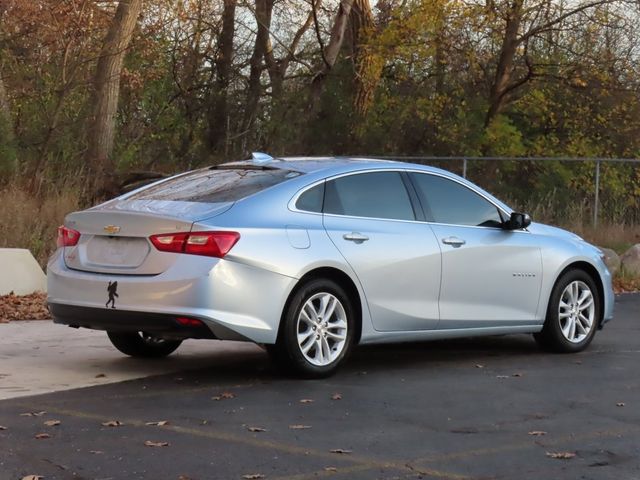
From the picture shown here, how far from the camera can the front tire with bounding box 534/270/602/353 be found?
10312mm

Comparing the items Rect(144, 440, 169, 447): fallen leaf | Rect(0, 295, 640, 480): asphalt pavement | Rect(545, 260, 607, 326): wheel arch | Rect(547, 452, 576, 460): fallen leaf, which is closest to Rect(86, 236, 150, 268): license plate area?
Rect(0, 295, 640, 480): asphalt pavement

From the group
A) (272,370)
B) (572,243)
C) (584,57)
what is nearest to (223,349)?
(272,370)

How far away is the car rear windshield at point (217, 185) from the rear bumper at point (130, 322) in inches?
38.9

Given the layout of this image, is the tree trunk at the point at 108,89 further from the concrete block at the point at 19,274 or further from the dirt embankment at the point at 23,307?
the dirt embankment at the point at 23,307

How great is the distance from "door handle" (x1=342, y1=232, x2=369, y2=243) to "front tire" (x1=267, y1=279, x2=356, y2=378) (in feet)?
1.16

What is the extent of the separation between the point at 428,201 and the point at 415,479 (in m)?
4.18

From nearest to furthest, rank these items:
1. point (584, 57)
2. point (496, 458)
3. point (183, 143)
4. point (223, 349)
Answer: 1. point (496, 458)
2. point (223, 349)
3. point (183, 143)
4. point (584, 57)

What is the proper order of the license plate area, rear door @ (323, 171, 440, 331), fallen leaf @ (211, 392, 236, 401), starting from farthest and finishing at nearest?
1. rear door @ (323, 171, 440, 331)
2. the license plate area
3. fallen leaf @ (211, 392, 236, 401)

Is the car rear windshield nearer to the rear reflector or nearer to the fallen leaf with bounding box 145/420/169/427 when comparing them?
the rear reflector

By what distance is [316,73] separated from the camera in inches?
1060

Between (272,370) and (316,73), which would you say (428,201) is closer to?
(272,370)

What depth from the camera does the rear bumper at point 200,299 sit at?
8.00 metres

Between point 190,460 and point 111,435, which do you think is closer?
point 190,460

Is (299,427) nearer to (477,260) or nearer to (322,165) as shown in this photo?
(322,165)
